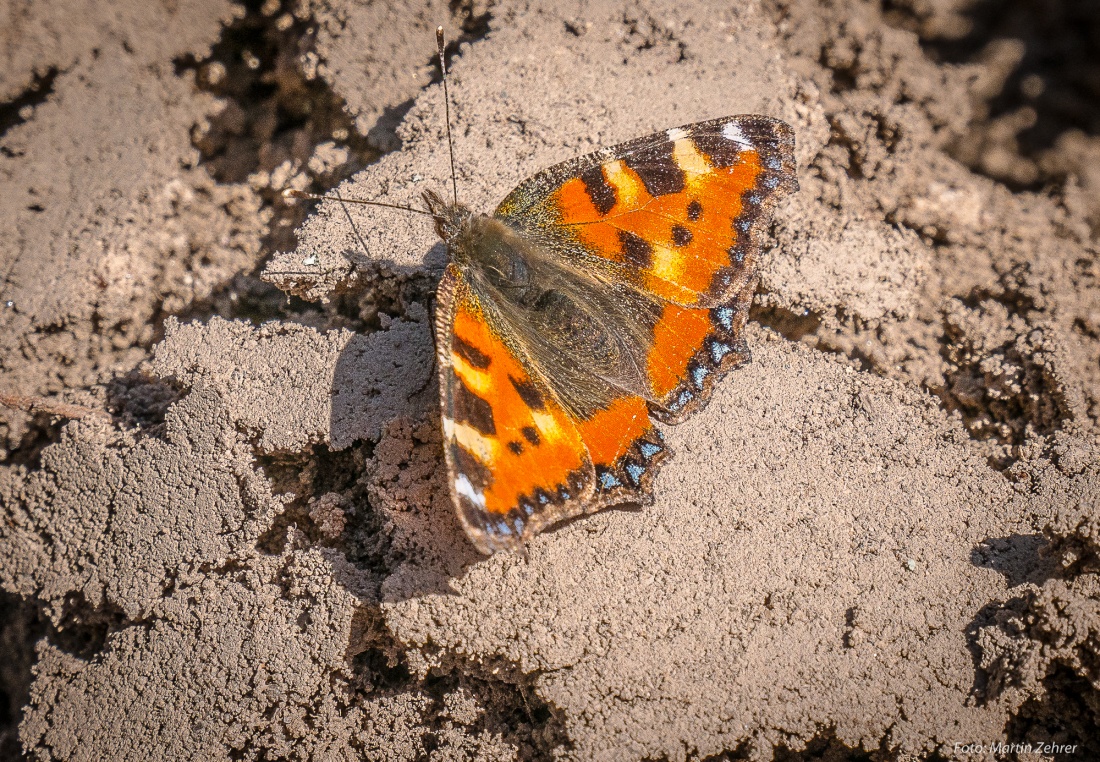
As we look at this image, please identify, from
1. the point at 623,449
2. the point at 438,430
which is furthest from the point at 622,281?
the point at 438,430

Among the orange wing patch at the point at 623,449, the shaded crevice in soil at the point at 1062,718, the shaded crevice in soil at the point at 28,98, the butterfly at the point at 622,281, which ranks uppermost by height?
the shaded crevice in soil at the point at 28,98

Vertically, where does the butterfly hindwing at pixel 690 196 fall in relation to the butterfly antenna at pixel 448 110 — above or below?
below

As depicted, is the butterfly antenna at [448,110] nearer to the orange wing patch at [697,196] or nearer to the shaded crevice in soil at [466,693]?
the orange wing patch at [697,196]

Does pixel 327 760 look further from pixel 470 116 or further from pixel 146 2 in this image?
pixel 146 2

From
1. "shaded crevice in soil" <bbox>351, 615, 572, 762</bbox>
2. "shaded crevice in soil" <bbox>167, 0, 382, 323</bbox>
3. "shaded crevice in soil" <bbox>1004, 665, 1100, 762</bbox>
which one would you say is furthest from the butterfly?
"shaded crevice in soil" <bbox>1004, 665, 1100, 762</bbox>

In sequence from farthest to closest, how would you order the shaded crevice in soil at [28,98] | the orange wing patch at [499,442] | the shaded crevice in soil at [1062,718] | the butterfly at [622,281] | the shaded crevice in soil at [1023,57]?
1. the shaded crevice in soil at [1023,57]
2. the shaded crevice in soil at [28,98]
3. the butterfly at [622,281]
4. the shaded crevice in soil at [1062,718]
5. the orange wing patch at [499,442]

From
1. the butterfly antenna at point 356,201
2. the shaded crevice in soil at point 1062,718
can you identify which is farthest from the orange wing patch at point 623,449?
the shaded crevice in soil at point 1062,718

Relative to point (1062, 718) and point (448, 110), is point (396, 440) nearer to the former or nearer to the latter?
point (448, 110)
